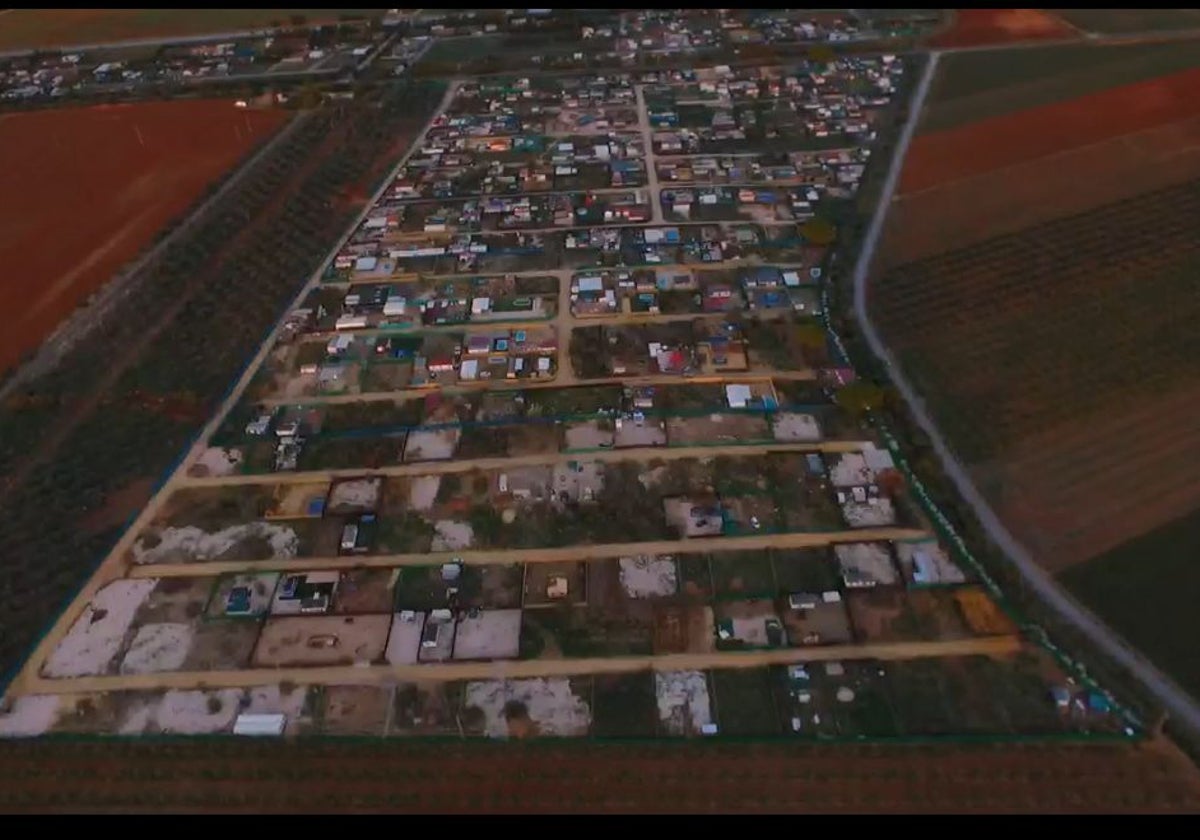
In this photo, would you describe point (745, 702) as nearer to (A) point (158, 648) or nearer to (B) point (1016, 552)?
(B) point (1016, 552)

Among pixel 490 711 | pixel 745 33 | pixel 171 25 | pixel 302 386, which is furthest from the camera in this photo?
pixel 171 25

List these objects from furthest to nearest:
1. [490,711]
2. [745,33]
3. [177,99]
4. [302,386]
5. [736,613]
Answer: [745,33], [177,99], [302,386], [736,613], [490,711]

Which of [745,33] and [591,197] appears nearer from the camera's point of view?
[591,197]

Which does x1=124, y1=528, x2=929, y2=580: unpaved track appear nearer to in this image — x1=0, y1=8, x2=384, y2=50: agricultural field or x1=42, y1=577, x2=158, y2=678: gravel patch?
x1=42, y1=577, x2=158, y2=678: gravel patch

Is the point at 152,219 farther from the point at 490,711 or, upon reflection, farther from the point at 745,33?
the point at 745,33

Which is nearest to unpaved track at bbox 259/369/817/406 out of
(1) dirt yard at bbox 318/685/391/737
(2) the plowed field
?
(1) dirt yard at bbox 318/685/391/737

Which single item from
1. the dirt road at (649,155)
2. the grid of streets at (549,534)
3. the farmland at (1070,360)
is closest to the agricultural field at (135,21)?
the dirt road at (649,155)

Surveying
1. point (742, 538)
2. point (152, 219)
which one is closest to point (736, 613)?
point (742, 538)
